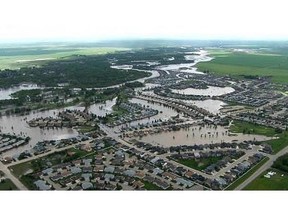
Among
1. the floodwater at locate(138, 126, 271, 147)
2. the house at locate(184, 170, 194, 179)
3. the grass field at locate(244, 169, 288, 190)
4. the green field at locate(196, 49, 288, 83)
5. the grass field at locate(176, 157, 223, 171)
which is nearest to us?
the grass field at locate(244, 169, 288, 190)

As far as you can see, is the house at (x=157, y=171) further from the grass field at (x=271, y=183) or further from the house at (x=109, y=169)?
→ the grass field at (x=271, y=183)

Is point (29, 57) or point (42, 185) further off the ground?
point (29, 57)

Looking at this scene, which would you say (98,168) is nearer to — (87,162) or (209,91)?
(87,162)

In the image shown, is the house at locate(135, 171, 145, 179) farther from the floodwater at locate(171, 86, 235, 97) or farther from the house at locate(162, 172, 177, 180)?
the floodwater at locate(171, 86, 235, 97)

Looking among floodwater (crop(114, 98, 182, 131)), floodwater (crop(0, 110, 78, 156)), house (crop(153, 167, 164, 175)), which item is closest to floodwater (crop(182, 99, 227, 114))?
floodwater (crop(114, 98, 182, 131))

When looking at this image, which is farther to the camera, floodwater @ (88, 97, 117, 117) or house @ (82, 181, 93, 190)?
floodwater @ (88, 97, 117, 117)

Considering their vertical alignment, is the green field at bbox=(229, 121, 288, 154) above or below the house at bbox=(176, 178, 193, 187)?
below

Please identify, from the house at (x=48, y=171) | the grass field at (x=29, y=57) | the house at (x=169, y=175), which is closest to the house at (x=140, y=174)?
the house at (x=169, y=175)

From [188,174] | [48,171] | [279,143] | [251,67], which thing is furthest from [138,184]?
[251,67]
